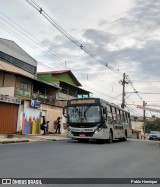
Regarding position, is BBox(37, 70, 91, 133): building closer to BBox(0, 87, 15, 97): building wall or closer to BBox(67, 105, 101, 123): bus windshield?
BBox(0, 87, 15, 97): building wall

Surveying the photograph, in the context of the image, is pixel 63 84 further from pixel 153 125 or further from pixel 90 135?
pixel 153 125

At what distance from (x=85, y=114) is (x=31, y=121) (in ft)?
36.1

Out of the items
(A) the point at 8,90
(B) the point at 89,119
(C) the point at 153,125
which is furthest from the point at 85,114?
(C) the point at 153,125

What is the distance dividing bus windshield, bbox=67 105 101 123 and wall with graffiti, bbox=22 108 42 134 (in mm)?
9188

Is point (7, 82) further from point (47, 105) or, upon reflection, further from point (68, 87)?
point (68, 87)

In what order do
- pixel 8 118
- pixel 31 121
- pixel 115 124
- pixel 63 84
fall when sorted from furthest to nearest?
pixel 63 84 → pixel 31 121 → pixel 8 118 → pixel 115 124

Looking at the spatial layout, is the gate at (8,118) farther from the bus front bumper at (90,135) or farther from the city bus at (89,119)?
the bus front bumper at (90,135)

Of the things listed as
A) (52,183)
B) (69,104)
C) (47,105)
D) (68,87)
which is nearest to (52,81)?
(68,87)

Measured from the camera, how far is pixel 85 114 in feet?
66.9

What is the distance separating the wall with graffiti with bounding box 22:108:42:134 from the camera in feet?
94.7

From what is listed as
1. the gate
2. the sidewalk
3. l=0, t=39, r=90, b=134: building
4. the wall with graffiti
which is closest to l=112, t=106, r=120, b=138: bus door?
l=0, t=39, r=90, b=134: building

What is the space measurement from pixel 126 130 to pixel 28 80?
1199 centimetres

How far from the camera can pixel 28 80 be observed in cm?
3278

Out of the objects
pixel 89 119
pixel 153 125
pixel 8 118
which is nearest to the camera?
pixel 89 119
